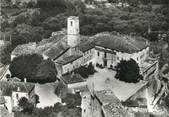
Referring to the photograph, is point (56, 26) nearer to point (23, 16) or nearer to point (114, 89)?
point (23, 16)

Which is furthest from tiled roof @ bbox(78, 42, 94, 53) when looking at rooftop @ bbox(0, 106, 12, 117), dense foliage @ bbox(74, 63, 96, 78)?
rooftop @ bbox(0, 106, 12, 117)

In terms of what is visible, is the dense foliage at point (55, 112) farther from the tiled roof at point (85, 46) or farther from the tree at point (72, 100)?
the tiled roof at point (85, 46)

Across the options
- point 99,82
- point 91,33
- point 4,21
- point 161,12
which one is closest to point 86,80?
point 99,82

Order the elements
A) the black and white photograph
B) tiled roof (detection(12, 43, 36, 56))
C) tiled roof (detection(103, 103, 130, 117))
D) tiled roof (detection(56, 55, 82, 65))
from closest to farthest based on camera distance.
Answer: tiled roof (detection(103, 103, 130, 117)) < the black and white photograph < tiled roof (detection(56, 55, 82, 65)) < tiled roof (detection(12, 43, 36, 56))

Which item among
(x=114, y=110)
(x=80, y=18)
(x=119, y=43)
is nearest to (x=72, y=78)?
(x=114, y=110)

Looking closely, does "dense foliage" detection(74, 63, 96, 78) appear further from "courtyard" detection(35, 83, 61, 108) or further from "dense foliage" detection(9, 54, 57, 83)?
"courtyard" detection(35, 83, 61, 108)

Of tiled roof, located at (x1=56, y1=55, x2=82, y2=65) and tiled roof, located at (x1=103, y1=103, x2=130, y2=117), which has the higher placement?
tiled roof, located at (x1=56, y1=55, x2=82, y2=65)

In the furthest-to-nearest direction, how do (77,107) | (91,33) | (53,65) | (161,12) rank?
(161,12)
(91,33)
(53,65)
(77,107)
